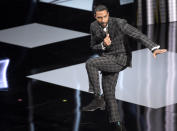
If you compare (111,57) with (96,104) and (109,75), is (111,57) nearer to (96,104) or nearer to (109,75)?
(109,75)

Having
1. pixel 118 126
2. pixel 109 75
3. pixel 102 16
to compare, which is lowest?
pixel 118 126

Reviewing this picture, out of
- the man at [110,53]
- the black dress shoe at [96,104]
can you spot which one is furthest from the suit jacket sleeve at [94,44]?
the black dress shoe at [96,104]

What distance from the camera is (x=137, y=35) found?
4023 millimetres

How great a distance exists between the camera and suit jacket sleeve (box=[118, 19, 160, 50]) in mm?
3977

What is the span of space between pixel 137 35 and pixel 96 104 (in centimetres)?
85

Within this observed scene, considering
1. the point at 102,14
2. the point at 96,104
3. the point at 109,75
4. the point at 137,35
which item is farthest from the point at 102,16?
the point at 96,104

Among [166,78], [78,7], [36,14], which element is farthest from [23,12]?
[166,78]

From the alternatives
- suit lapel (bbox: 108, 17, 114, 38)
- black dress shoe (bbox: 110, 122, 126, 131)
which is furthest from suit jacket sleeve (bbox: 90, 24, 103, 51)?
black dress shoe (bbox: 110, 122, 126, 131)

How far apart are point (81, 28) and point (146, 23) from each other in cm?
102

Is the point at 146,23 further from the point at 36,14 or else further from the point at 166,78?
the point at 166,78

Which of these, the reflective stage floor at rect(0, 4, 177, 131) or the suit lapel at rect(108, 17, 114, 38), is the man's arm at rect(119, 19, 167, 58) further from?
the reflective stage floor at rect(0, 4, 177, 131)

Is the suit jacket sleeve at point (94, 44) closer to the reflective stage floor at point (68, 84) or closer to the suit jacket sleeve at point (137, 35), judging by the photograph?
the suit jacket sleeve at point (137, 35)

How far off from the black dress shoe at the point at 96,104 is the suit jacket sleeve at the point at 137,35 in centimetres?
70

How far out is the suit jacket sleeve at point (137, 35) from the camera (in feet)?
13.0
